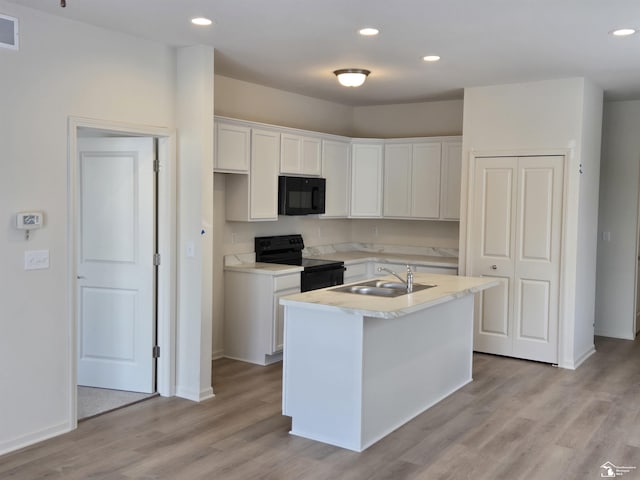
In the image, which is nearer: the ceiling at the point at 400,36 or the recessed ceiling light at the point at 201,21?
the ceiling at the point at 400,36

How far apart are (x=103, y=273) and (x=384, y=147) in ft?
11.8

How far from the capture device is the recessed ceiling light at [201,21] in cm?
394

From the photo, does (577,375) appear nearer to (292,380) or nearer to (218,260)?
(292,380)

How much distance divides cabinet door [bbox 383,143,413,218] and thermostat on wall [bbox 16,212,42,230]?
13.7 feet

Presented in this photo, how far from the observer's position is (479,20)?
3.87 m

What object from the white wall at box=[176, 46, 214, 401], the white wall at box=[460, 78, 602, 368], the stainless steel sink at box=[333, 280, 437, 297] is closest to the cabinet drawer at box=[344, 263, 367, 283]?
the white wall at box=[460, 78, 602, 368]

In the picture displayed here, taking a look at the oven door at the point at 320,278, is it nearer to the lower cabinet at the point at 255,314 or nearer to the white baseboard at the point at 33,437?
the lower cabinet at the point at 255,314

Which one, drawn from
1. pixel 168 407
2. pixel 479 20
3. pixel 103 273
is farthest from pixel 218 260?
pixel 479 20

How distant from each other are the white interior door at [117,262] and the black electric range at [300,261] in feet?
5.56

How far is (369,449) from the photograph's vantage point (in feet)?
12.5

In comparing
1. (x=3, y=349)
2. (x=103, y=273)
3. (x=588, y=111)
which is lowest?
(x=3, y=349)

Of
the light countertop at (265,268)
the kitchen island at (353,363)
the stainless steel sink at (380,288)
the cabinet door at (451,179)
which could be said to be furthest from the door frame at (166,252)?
the cabinet door at (451,179)

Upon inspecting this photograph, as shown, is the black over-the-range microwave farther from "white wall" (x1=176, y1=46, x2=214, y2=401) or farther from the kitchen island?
the kitchen island

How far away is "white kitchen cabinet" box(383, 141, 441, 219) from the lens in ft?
22.6
